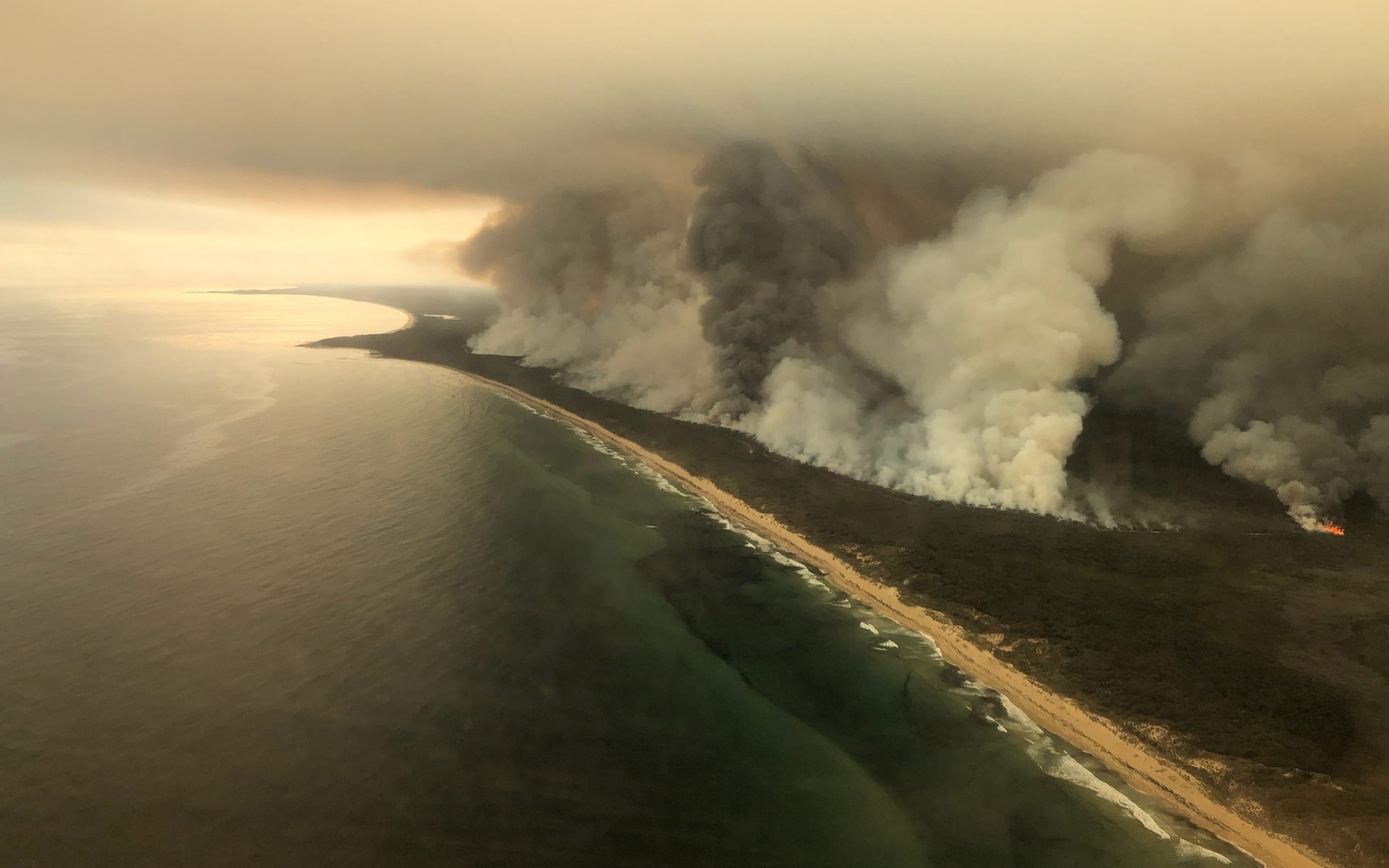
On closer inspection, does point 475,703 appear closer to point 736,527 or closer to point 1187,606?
point 736,527

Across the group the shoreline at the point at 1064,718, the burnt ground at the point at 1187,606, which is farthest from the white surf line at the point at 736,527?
the burnt ground at the point at 1187,606

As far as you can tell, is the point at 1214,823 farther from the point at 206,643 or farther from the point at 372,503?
the point at 372,503

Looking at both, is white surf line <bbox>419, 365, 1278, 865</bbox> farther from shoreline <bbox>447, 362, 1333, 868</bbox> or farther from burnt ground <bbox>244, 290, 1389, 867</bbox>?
burnt ground <bbox>244, 290, 1389, 867</bbox>

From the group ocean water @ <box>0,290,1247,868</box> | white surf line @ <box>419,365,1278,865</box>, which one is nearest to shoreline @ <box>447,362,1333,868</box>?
white surf line @ <box>419,365,1278,865</box>

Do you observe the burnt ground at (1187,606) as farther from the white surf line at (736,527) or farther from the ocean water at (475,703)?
the ocean water at (475,703)

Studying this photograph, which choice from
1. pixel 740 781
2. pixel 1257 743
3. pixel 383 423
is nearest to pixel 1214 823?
pixel 1257 743
